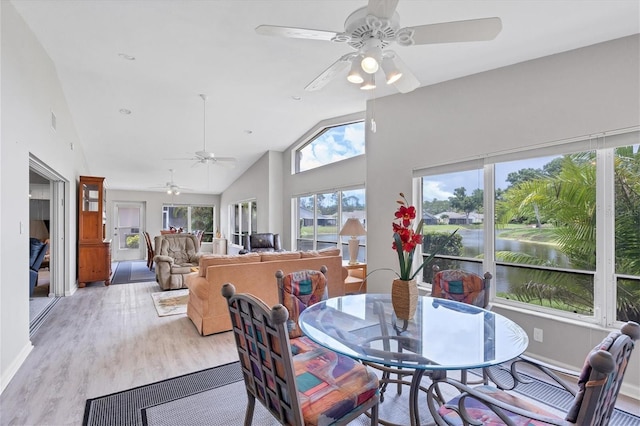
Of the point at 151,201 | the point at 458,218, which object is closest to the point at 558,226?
the point at 458,218

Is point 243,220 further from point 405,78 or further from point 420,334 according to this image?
point 420,334

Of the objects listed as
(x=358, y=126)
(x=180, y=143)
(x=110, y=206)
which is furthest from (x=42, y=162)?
(x=110, y=206)

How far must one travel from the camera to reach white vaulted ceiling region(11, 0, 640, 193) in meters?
2.40

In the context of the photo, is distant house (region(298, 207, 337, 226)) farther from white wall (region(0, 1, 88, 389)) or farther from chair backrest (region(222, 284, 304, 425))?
chair backrest (region(222, 284, 304, 425))

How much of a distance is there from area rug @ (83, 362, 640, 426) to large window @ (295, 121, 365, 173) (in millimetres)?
4149

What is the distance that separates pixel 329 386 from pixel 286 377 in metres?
0.37

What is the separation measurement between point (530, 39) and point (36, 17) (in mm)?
4445

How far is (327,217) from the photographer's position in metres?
6.41

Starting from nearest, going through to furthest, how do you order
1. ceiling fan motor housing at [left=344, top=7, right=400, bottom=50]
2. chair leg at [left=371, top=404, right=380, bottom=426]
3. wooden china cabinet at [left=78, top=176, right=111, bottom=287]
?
1. chair leg at [left=371, top=404, right=380, bottom=426]
2. ceiling fan motor housing at [left=344, top=7, right=400, bottom=50]
3. wooden china cabinet at [left=78, top=176, right=111, bottom=287]

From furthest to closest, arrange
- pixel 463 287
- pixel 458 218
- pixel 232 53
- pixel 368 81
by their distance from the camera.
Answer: pixel 458 218 < pixel 232 53 < pixel 463 287 < pixel 368 81

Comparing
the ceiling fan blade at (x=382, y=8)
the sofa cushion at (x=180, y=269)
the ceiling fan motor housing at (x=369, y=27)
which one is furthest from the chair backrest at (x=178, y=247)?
the ceiling fan blade at (x=382, y=8)

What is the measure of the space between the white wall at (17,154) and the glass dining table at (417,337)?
2.51 meters

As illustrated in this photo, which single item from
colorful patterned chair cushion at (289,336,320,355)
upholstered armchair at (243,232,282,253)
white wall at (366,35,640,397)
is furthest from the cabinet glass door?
colorful patterned chair cushion at (289,336,320,355)

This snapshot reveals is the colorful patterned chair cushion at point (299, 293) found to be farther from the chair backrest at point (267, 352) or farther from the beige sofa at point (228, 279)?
the beige sofa at point (228, 279)
